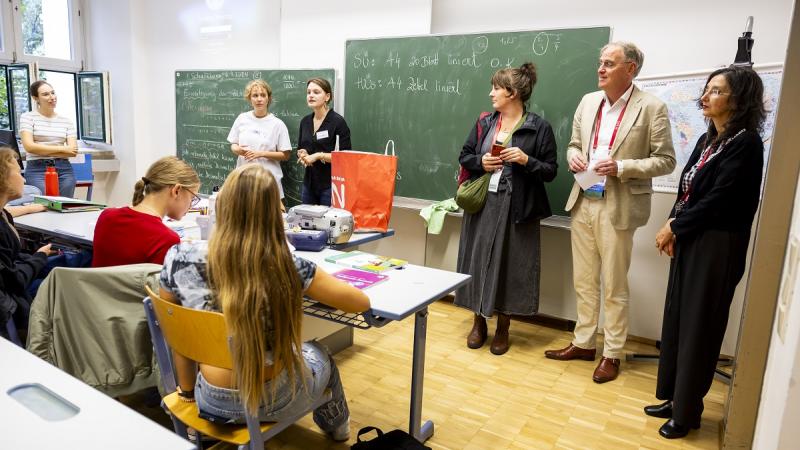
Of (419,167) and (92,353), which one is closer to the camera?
(92,353)

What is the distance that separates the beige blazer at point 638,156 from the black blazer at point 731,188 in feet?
1.46

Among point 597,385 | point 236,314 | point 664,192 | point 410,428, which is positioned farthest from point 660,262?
point 236,314

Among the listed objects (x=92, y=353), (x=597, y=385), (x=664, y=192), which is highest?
(x=664, y=192)

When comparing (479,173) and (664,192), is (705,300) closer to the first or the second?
(664,192)

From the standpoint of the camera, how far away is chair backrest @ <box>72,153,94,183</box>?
5.14 meters

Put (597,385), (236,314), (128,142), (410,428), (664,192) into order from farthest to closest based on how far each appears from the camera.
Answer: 1. (128,142)
2. (664,192)
3. (597,385)
4. (410,428)
5. (236,314)

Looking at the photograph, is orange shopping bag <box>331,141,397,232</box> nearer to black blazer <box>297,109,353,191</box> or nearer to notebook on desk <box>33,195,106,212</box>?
black blazer <box>297,109,353,191</box>

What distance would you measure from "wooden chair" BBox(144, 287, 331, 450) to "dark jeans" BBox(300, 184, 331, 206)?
2468mm

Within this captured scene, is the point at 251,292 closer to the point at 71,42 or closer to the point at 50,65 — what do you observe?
the point at 50,65

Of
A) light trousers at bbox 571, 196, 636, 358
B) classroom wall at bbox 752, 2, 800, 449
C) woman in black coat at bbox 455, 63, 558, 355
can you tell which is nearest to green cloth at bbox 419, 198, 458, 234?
woman in black coat at bbox 455, 63, 558, 355

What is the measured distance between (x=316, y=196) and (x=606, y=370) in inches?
92.6

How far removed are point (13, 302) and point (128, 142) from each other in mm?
4208

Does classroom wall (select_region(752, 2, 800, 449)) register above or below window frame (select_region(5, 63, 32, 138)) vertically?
below

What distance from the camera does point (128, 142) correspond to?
222 inches
